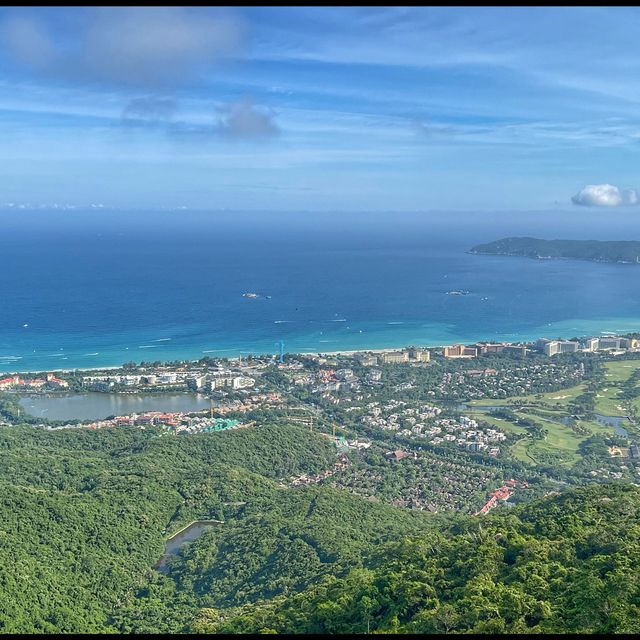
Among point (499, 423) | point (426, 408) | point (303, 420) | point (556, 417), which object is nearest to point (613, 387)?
point (556, 417)

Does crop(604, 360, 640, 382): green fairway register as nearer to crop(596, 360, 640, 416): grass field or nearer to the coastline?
crop(596, 360, 640, 416): grass field

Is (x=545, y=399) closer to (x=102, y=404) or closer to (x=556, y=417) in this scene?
(x=556, y=417)

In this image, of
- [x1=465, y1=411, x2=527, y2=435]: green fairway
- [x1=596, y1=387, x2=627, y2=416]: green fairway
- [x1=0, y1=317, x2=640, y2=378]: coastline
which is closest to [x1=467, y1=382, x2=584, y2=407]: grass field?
[x1=596, y1=387, x2=627, y2=416]: green fairway

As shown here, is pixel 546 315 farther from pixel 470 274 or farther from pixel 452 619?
pixel 452 619

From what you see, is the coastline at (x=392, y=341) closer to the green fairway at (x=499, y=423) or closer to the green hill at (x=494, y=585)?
the green fairway at (x=499, y=423)

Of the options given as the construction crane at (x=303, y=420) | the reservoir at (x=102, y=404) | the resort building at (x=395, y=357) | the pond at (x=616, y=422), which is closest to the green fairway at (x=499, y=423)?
the pond at (x=616, y=422)
